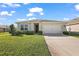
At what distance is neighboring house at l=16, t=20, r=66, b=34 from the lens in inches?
1163

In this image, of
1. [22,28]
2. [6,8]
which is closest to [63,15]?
[22,28]

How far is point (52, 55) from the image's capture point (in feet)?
35.9

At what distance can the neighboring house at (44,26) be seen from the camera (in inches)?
1163

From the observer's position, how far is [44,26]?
97.8 ft

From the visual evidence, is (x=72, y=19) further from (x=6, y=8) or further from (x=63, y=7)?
(x=6, y=8)

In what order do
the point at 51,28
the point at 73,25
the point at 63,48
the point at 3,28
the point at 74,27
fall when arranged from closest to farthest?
the point at 63,48 < the point at 51,28 < the point at 74,27 < the point at 73,25 < the point at 3,28

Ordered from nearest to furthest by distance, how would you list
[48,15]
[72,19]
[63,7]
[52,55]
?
[52,55] < [63,7] < [48,15] < [72,19]

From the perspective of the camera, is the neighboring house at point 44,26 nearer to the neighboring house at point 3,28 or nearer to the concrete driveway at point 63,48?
the neighboring house at point 3,28

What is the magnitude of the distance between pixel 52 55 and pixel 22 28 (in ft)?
63.4

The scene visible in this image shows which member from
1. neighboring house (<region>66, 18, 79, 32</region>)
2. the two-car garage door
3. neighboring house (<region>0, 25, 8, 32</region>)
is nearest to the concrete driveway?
the two-car garage door

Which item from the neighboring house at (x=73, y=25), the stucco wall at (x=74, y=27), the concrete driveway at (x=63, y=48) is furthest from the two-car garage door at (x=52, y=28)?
the concrete driveway at (x=63, y=48)

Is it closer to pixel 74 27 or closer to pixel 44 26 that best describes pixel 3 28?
pixel 44 26

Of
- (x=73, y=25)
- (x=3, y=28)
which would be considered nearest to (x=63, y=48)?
(x=73, y=25)

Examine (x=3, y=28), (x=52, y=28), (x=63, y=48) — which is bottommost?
(x=63, y=48)
